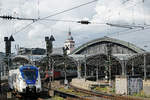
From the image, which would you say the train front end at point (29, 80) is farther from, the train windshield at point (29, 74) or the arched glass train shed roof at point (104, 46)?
the arched glass train shed roof at point (104, 46)

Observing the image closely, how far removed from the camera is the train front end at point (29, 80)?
2367cm

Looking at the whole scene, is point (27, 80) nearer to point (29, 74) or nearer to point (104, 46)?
point (29, 74)

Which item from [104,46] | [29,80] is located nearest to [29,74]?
[29,80]

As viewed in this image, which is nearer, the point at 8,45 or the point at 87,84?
the point at 87,84

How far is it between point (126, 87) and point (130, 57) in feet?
91.4

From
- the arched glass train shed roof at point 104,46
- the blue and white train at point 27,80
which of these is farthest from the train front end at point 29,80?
the arched glass train shed roof at point 104,46

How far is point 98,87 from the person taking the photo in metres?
43.2

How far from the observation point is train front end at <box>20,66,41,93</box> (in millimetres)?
23672

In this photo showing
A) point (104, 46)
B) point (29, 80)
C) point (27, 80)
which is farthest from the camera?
point (104, 46)

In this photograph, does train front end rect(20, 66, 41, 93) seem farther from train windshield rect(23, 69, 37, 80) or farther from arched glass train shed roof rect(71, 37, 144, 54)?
arched glass train shed roof rect(71, 37, 144, 54)

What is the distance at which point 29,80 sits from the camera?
2417 cm

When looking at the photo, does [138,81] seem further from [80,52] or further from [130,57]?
[80,52]

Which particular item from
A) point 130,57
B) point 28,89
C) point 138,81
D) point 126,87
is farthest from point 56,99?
point 130,57

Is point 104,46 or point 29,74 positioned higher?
point 104,46
